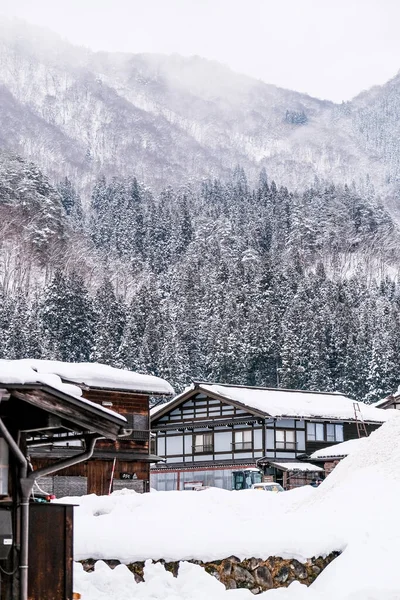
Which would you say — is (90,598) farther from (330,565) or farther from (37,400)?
(330,565)

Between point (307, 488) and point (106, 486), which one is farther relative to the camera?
point (106, 486)

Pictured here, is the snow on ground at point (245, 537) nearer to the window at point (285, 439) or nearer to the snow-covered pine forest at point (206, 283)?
the window at point (285, 439)

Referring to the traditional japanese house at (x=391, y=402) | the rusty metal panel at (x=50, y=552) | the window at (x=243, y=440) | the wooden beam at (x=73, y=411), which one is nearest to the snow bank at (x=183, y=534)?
the rusty metal panel at (x=50, y=552)

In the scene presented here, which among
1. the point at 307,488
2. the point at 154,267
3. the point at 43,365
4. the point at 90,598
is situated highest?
the point at 154,267

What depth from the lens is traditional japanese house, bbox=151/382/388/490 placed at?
5044 cm

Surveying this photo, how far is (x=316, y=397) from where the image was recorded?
187 feet

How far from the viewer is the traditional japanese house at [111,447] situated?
36.2 meters

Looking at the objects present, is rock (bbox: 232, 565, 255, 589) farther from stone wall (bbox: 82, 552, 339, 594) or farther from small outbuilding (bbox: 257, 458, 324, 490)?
small outbuilding (bbox: 257, 458, 324, 490)

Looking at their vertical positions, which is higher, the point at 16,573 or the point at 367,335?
the point at 367,335

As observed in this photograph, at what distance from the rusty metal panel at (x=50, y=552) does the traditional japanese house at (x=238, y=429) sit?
37.6 meters

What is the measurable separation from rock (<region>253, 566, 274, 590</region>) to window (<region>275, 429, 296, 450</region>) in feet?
114

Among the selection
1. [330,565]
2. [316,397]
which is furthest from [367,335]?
[330,565]

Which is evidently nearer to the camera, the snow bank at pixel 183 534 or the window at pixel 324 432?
the snow bank at pixel 183 534

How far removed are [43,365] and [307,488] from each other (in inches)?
464
